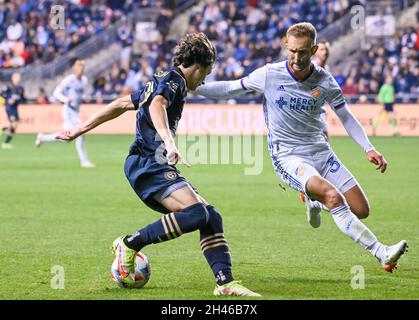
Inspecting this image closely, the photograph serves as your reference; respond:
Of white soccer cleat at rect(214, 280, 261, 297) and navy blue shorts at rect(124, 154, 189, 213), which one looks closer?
white soccer cleat at rect(214, 280, 261, 297)

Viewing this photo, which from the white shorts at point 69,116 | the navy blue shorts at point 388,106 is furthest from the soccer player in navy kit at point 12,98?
the navy blue shorts at point 388,106

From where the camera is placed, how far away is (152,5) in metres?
36.3

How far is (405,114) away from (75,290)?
74.8 ft

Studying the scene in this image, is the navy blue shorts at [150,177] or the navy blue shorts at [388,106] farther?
the navy blue shorts at [388,106]

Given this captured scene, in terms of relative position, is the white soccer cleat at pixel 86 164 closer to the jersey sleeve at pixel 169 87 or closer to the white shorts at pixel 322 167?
the white shorts at pixel 322 167

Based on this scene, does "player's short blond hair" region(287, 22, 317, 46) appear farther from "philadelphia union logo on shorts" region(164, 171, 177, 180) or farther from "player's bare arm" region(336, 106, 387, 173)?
"philadelphia union logo on shorts" region(164, 171, 177, 180)

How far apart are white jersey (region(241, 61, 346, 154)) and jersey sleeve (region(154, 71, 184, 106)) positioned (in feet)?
4.79

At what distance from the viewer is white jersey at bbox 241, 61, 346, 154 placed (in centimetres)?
823

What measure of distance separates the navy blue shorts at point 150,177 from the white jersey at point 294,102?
5.20 feet

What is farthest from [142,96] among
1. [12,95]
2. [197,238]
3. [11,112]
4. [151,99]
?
[11,112]

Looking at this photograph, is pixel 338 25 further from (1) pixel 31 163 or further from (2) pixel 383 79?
(1) pixel 31 163

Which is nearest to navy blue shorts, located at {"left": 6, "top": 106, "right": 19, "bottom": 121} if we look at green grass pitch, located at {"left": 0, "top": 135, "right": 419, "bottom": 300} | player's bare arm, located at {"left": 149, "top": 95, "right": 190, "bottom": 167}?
green grass pitch, located at {"left": 0, "top": 135, "right": 419, "bottom": 300}

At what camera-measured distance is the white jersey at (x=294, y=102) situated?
8.23 meters

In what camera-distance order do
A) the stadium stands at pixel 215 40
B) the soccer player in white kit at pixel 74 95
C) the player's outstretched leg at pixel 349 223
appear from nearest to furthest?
the player's outstretched leg at pixel 349 223 < the soccer player in white kit at pixel 74 95 < the stadium stands at pixel 215 40
